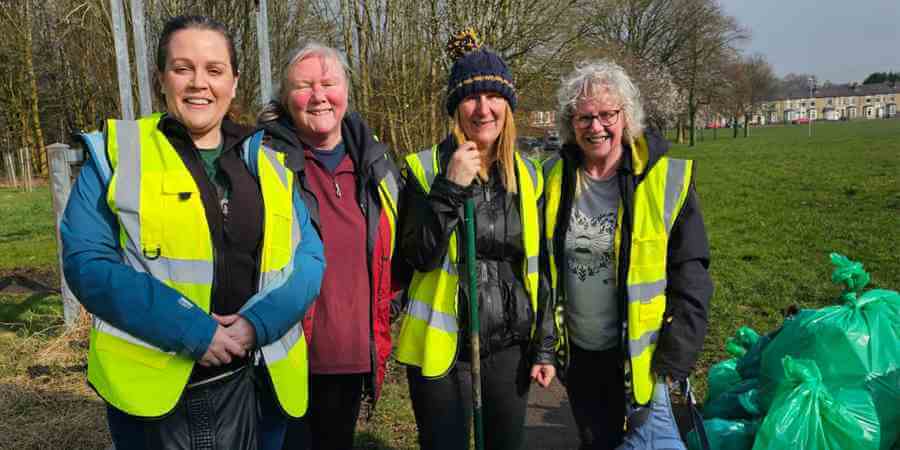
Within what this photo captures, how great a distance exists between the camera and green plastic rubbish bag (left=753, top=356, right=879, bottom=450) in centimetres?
253

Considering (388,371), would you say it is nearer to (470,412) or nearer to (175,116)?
(470,412)

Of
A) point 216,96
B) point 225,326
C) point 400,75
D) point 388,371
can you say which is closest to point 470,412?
point 225,326

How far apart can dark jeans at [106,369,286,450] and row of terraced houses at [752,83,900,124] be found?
414ft

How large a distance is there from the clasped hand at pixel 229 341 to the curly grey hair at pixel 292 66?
91cm

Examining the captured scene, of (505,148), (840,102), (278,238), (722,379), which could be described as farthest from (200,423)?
(840,102)

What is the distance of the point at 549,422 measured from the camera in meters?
4.00

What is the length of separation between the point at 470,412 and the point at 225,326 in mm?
1064

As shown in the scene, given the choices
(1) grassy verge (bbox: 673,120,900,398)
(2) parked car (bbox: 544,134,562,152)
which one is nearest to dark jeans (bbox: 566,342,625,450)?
(2) parked car (bbox: 544,134,562,152)

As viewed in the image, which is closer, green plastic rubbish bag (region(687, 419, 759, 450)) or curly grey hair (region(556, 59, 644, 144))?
curly grey hair (region(556, 59, 644, 144))

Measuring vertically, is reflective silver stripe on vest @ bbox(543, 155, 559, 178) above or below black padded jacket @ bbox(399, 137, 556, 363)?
above

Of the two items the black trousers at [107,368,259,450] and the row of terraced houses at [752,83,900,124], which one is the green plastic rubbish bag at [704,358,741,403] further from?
the row of terraced houses at [752,83,900,124]

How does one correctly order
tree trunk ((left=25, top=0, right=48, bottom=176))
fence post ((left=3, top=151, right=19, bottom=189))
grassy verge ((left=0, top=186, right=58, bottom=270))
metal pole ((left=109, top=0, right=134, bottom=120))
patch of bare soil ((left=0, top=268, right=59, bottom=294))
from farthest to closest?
fence post ((left=3, top=151, right=19, bottom=189)), tree trunk ((left=25, top=0, right=48, bottom=176)), grassy verge ((left=0, top=186, right=58, bottom=270)), patch of bare soil ((left=0, top=268, right=59, bottom=294)), metal pole ((left=109, top=0, right=134, bottom=120))

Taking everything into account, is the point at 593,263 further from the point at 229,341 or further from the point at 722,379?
the point at 722,379

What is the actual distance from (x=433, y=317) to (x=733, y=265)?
676 cm
